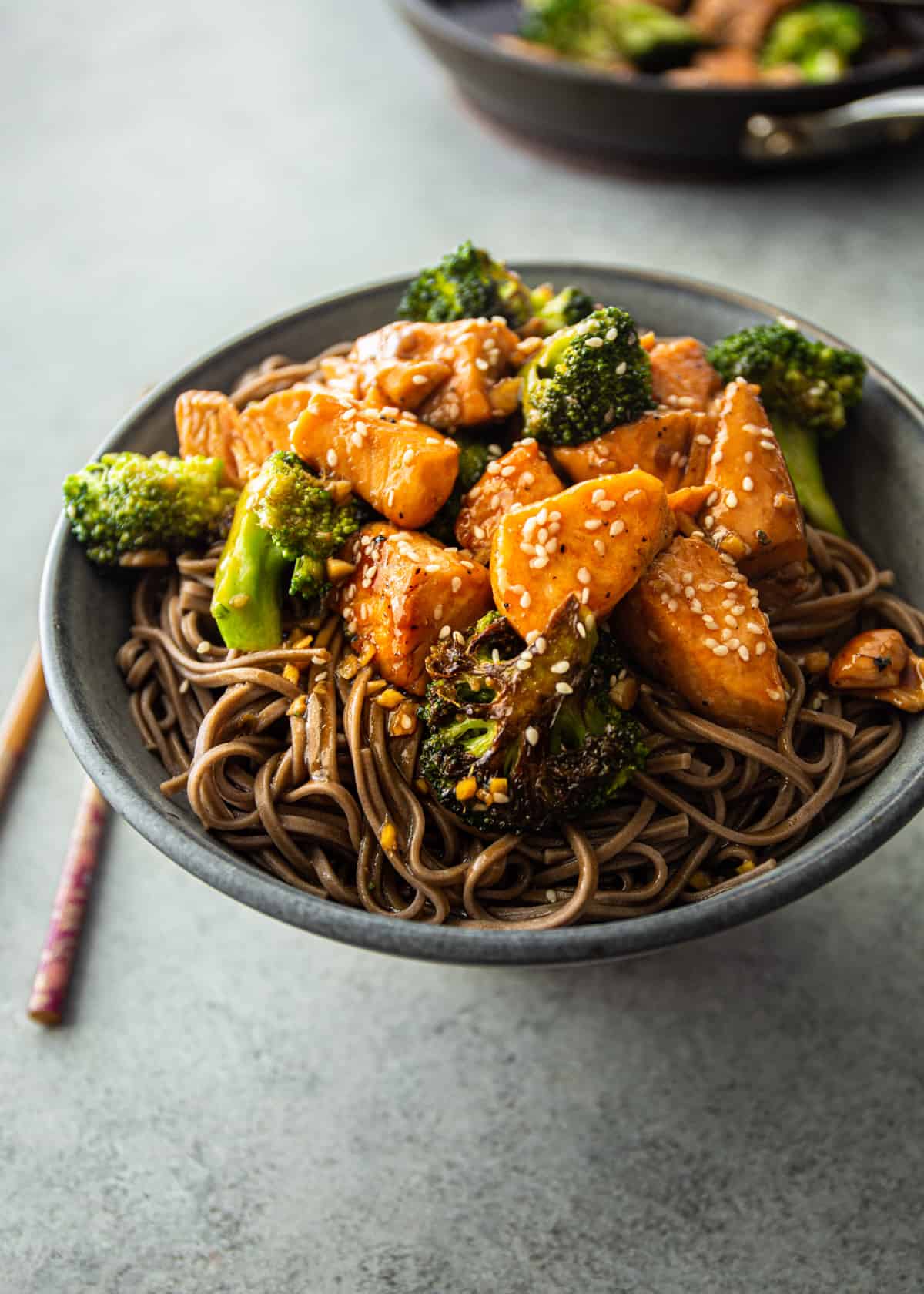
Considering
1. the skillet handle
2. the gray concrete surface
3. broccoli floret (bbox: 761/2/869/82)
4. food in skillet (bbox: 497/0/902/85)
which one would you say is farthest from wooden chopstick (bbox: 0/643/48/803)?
broccoli floret (bbox: 761/2/869/82)

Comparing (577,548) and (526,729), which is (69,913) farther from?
(577,548)

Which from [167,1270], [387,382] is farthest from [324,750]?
[167,1270]

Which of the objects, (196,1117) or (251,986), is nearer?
(196,1117)

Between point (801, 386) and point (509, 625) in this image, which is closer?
point (509, 625)

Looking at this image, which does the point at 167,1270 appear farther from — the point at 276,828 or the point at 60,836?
the point at 60,836

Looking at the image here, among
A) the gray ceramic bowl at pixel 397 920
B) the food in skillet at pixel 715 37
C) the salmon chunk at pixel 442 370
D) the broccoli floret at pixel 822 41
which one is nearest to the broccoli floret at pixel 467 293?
the salmon chunk at pixel 442 370

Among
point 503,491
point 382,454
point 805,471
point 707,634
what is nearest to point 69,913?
point 382,454

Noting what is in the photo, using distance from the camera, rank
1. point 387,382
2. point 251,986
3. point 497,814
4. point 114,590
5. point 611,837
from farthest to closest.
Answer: point 251,986 < point 114,590 < point 387,382 < point 611,837 < point 497,814
